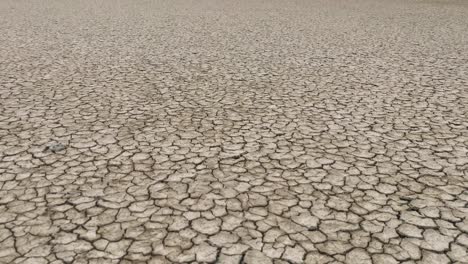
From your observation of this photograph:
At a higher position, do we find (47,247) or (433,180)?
(47,247)

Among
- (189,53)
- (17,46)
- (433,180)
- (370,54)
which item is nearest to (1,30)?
(17,46)

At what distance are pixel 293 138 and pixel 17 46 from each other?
659cm

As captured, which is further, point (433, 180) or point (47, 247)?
point (433, 180)

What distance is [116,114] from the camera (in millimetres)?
5211

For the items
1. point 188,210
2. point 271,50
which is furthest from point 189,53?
point 188,210

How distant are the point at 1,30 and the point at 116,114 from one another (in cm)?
674

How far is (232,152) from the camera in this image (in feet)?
14.0

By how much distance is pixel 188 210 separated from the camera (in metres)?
3.29

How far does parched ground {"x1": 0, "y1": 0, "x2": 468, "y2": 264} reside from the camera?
9.70 ft

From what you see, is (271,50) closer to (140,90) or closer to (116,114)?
(140,90)

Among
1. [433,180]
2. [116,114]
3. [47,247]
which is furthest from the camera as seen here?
[116,114]

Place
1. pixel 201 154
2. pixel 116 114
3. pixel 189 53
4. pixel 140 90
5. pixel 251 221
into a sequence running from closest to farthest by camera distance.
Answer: pixel 251 221 < pixel 201 154 < pixel 116 114 < pixel 140 90 < pixel 189 53

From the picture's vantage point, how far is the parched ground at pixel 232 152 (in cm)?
296

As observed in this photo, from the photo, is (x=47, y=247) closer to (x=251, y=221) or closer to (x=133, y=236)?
(x=133, y=236)
